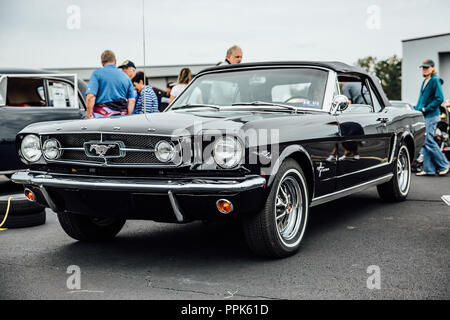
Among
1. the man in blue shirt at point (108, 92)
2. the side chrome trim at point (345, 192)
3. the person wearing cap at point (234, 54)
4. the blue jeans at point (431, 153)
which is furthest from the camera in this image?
the blue jeans at point (431, 153)

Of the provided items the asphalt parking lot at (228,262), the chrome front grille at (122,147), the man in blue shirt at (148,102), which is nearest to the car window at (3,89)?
the man in blue shirt at (148,102)

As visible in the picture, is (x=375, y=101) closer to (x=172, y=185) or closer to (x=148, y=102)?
(x=148, y=102)

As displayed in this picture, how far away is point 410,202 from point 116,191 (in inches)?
165

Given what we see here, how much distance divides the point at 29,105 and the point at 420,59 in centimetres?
2660

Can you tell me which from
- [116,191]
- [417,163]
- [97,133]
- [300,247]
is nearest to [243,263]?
[300,247]

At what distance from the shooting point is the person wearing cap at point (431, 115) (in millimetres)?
9352

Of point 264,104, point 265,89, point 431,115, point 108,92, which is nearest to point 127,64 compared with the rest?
point 108,92

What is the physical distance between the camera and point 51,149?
13.6 feet

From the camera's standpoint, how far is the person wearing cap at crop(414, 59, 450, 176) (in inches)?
368

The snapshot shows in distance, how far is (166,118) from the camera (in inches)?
161

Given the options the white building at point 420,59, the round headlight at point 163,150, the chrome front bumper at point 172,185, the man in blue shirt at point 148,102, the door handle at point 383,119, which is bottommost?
the chrome front bumper at point 172,185

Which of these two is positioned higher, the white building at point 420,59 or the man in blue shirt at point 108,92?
the white building at point 420,59

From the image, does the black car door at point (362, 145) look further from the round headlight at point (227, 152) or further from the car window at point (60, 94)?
the car window at point (60, 94)

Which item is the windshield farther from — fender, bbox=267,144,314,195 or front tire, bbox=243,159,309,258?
front tire, bbox=243,159,309,258
